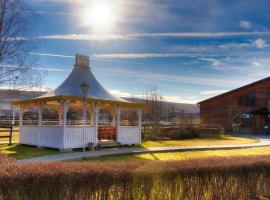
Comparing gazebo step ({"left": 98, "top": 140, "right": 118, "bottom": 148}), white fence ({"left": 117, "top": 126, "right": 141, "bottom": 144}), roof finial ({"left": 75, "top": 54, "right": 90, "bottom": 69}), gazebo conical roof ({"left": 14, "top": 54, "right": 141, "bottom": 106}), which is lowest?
gazebo step ({"left": 98, "top": 140, "right": 118, "bottom": 148})

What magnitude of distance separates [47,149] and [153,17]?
332 inches

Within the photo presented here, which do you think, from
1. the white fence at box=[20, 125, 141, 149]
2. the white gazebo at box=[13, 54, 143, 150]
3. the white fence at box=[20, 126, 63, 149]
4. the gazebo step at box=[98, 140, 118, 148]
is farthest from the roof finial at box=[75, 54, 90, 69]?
the gazebo step at box=[98, 140, 118, 148]

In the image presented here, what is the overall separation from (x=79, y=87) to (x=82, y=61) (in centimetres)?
223

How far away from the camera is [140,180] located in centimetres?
572

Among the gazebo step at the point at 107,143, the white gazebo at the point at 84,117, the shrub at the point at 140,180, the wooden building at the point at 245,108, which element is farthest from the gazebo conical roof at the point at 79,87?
the wooden building at the point at 245,108

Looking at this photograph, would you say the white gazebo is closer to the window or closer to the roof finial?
the roof finial

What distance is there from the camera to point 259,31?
17.6 meters

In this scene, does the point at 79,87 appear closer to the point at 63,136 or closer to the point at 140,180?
the point at 63,136

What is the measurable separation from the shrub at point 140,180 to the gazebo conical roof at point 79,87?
10.5m

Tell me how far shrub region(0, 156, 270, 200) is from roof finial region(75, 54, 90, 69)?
13561 mm

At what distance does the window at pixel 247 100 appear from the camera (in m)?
37.4

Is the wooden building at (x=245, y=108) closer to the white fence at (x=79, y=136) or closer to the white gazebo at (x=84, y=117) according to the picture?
the white gazebo at (x=84, y=117)

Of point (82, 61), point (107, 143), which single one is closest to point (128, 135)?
point (107, 143)

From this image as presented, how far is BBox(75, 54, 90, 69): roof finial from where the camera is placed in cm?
1919
